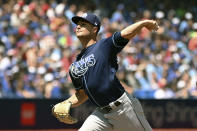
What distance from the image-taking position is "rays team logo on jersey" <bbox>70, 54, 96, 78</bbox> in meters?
5.55

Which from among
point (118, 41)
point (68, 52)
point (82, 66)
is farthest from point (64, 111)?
point (68, 52)

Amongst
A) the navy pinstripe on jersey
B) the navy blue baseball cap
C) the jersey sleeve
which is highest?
the navy blue baseball cap

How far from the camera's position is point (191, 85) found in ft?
43.3

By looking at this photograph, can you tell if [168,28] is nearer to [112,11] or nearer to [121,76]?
[112,11]

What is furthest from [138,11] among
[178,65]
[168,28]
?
[178,65]

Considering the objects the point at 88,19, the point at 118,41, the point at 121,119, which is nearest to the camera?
the point at 118,41

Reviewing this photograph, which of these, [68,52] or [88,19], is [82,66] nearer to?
[88,19]

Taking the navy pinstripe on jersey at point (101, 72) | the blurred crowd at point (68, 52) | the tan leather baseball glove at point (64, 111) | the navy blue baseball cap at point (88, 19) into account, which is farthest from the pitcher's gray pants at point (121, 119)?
the blurred crowd at point (68, 52)

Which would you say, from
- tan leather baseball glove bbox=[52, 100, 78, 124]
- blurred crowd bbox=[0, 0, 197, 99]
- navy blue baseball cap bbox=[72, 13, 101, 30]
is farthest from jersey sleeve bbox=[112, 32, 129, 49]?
blurred crowd bbox=[0, 0, 197, 99]

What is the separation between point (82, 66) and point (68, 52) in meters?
7.34

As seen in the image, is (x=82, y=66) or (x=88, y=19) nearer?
(x=82, y=66)

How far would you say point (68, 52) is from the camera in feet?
42.3

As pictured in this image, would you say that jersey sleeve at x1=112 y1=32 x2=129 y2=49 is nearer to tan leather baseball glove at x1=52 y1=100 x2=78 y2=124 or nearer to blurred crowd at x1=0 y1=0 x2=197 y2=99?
tan leather baseball glove at x1=52 y1=100 x2=78 y2=124

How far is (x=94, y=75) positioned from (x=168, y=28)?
10561 millimetres
